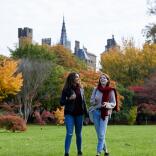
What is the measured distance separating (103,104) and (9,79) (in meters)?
36.7

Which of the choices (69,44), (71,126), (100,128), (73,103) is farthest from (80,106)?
(69,44)

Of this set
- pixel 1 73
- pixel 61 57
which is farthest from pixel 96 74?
pixel 61 57

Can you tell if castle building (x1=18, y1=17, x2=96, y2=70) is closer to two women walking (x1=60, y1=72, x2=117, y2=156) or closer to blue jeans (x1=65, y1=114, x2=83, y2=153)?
two women walking (x1=60, y1=72, x2=117, y2=156)

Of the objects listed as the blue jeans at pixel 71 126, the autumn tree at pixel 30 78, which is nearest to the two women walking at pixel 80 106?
the blue jeans at pixel 71 126

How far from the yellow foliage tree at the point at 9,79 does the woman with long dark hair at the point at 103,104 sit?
117 feet

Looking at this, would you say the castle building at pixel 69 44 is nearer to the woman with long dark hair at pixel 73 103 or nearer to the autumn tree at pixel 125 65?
the autumn tree at pixel 125 65

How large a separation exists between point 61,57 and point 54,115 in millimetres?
29556

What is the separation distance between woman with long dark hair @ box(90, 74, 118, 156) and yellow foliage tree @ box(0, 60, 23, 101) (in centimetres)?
3563

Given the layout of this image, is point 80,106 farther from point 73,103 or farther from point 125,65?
point 125,65

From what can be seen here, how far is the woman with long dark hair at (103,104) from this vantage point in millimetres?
12133

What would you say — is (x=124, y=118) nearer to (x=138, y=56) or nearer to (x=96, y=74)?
(x=96, y=74)

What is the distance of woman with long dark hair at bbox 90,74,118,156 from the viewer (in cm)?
1213

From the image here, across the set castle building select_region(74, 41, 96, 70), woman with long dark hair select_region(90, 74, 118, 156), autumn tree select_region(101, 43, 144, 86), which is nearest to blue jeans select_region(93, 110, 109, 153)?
woman with long dark hair select_region(90, 74, 118, 156)

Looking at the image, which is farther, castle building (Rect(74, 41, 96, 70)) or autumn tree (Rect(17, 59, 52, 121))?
castle building (Rect(74, 41, 96, 70))
